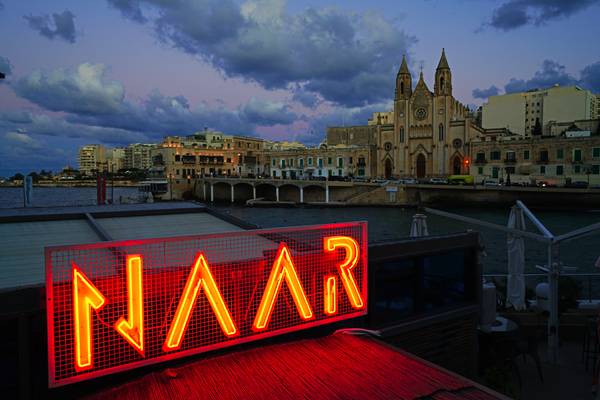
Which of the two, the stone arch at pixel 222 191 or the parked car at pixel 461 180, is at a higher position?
the parked car at pixel 461 180

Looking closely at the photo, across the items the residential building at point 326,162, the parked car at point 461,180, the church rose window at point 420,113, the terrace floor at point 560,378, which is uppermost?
the church rose window at point 420,113

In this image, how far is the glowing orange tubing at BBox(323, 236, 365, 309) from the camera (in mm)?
5547

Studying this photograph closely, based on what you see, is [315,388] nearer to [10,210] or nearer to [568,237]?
[568,237]

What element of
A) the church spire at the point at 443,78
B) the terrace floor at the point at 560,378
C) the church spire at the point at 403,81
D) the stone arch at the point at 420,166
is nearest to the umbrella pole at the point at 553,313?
the terrace floor at the point at 560,378

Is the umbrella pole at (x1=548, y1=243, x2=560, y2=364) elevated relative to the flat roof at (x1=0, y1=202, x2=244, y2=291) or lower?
lower

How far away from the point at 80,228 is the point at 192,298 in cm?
744

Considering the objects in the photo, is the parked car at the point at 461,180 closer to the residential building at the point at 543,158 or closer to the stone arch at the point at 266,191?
the residential building at the point at 543,158

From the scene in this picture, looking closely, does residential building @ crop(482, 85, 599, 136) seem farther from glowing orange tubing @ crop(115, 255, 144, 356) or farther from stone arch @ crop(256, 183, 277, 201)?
glowing orange tubing @ crop(115, 255, 144, 356)

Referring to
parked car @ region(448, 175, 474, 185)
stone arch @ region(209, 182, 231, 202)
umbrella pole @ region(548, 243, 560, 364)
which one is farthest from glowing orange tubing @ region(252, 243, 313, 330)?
stone arch @ region(209, 182, 231, 202)

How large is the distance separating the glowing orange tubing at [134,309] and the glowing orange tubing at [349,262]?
95.9 inches

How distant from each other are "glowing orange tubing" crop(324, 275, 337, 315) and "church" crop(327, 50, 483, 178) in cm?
7665

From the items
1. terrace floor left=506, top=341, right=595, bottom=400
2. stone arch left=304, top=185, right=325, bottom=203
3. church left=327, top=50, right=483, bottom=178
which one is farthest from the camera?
church left=327, top=50, right=483, bottom=178

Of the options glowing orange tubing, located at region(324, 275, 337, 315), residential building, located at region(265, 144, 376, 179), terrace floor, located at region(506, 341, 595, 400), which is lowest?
terrace floor, located at region(506, 341, 595, 400)

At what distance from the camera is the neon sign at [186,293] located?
12.8 ft
